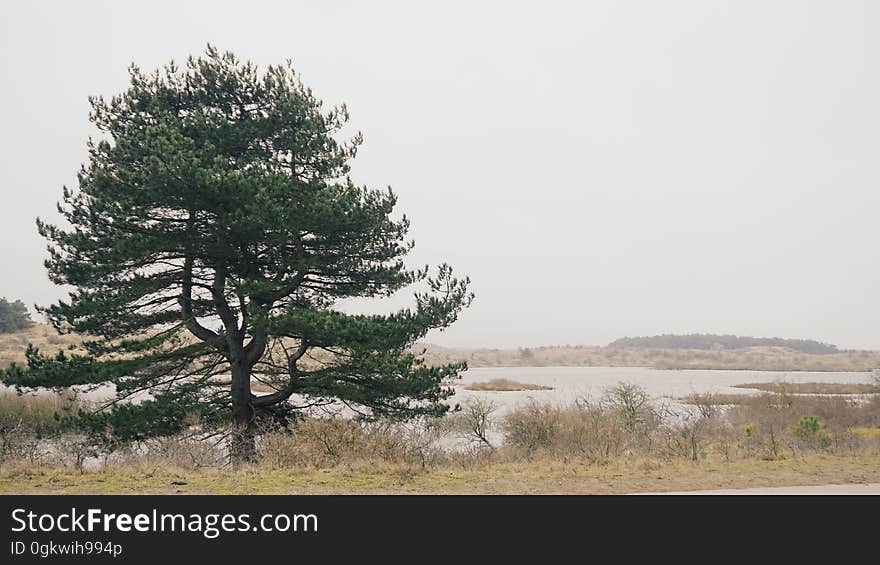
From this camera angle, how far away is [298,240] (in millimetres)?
14008

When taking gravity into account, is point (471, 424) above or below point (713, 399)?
above

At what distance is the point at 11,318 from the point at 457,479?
58.9 meters

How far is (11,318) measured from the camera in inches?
2159

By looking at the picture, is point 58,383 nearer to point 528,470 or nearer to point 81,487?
point 81,487

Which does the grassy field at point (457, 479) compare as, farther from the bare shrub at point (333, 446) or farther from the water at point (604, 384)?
the water at point (604, 384)

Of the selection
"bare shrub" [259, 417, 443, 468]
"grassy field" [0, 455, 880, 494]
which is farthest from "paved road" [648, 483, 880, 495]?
"bare shrub" [259, 417, 443, 468]

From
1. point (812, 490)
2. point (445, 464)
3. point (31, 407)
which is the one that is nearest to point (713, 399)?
point (812, 490)

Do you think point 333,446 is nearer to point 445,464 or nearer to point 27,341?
point 445,464

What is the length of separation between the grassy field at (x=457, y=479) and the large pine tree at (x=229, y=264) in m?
2.57

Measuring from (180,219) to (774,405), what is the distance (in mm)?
30113

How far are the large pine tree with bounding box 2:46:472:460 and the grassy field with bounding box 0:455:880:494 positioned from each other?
8.42 ft

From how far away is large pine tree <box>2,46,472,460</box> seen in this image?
42.3ft

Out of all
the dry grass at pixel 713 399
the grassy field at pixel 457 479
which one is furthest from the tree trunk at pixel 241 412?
the dry grass at pixel 713 399
